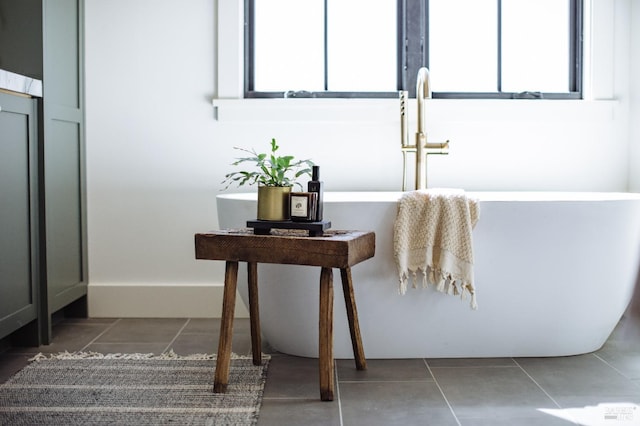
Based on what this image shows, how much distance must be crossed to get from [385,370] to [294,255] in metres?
0.62

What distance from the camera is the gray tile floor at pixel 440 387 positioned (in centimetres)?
195

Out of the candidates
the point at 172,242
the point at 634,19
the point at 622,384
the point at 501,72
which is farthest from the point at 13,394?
the point at 634,19

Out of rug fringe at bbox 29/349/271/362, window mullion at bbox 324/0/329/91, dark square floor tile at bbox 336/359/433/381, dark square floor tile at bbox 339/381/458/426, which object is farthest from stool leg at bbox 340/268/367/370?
window mullion at bbox 324/0/329/91

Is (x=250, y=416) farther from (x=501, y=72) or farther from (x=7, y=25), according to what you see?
(x=501, y=72)

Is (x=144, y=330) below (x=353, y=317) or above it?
below

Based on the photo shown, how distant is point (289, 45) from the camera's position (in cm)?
340

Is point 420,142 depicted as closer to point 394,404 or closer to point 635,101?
point 635,101

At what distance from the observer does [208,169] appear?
10.6 ft

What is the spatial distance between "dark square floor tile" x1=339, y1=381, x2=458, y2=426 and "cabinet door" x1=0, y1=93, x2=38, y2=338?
4.03ft

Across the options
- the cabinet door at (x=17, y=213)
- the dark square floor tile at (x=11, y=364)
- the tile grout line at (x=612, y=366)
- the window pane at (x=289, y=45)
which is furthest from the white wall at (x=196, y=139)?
the tile grout line at (x=612, y=366)

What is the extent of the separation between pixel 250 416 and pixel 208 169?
155 cm

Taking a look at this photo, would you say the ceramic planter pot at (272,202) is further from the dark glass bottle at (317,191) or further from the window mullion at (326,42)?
the window mullion at (326,42)

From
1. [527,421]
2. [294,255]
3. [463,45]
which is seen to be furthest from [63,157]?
[527,421]

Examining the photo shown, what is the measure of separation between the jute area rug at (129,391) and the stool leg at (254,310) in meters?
0.05
